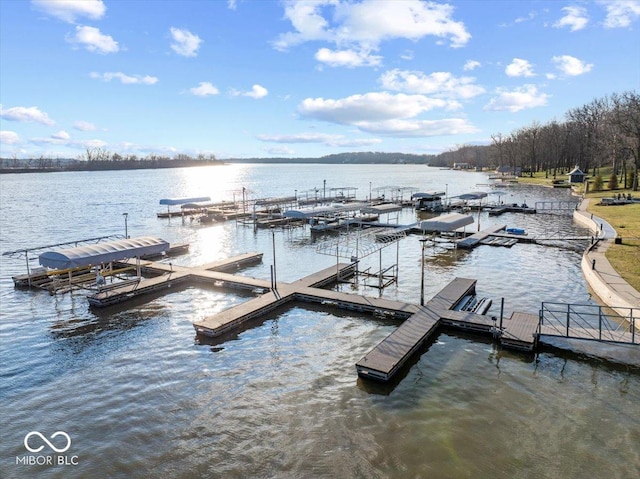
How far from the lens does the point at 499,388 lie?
15055 mm

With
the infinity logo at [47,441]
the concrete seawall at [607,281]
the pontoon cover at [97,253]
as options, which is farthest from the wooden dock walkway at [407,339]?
the pontoon cover at [97,253]

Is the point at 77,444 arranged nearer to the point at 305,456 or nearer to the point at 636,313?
the point at 305,456

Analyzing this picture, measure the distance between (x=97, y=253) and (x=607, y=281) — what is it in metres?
29.6

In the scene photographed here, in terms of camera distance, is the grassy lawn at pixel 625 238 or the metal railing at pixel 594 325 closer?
the metal railing at pixel 594 325

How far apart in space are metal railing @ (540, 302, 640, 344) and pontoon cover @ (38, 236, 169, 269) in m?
22.8

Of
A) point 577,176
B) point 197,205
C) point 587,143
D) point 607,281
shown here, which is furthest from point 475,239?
point 587,143

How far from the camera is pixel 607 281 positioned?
951 inches

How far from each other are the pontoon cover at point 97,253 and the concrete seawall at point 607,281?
25.7 metres

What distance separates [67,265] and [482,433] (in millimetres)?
22175

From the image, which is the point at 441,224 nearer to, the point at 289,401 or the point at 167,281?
the point at 167,281

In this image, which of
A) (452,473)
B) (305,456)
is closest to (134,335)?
(305,456)

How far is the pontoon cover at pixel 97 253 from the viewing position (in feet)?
77.3

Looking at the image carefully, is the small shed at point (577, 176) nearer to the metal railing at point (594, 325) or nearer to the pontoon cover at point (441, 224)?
the pontoon cover at point (441, 224)

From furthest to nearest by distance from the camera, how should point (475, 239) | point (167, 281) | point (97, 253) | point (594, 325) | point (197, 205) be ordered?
1. point (197, 205)
2. point (475, 239)
3. point (167, 281)
4. point (97, 253)
5. point (594, 325)
